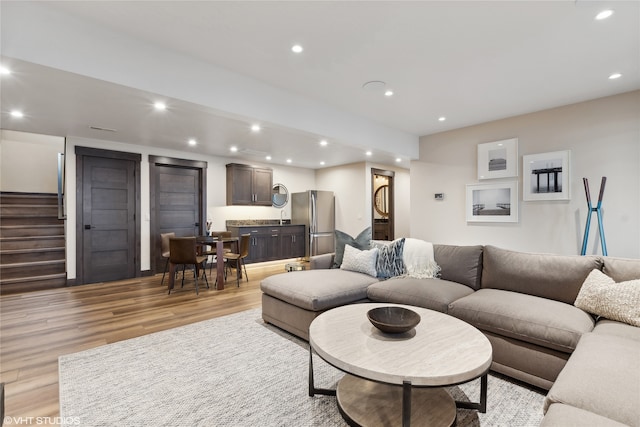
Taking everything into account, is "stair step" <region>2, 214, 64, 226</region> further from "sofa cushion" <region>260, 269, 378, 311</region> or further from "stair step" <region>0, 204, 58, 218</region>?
"sofa cushion" <region>260, 269, 378, 311</region>

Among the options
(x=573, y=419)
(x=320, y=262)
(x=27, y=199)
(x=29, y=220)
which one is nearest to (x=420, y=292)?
(x=320, y=262)

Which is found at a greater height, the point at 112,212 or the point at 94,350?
the point at 112,212

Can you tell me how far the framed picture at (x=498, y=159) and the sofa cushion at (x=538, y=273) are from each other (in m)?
2.11

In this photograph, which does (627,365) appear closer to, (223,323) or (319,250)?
(223,323)

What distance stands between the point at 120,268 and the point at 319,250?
4.16m

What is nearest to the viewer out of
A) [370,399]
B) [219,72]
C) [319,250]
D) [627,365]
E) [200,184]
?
[627,365]

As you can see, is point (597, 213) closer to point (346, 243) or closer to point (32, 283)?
point (346, 243)

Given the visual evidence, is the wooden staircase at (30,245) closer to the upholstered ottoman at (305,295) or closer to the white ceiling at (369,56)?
the white ceiling at (369,56)

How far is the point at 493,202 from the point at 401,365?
402 centimetres

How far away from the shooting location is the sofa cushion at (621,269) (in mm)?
2197

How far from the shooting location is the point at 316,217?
738 centimetres

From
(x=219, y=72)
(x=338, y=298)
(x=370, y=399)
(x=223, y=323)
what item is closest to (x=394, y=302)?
(x=338, y=298)

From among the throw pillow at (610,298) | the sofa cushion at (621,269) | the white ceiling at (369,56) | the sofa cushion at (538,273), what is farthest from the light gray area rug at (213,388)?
the white ceiling at (369,56)

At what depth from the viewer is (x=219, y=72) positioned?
3.00m
